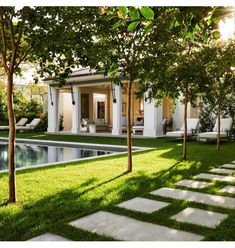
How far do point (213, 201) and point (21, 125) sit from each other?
22771 mm

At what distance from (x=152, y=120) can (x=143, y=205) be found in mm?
14235

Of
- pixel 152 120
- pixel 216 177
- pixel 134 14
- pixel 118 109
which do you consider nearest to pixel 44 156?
pixel 216 177

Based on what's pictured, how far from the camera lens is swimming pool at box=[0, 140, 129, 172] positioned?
11.2 metres

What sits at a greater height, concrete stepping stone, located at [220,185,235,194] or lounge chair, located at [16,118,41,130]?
lounge chair, located at [16,118,41,130]

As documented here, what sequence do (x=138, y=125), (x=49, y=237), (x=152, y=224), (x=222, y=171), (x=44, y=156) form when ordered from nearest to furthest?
(x=49, y=237), (x=152, y=224), (x=222, y=171), (x=44, y=156), (x=138, y=125)

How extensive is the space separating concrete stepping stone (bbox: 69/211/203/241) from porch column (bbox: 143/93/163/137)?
48.3ft

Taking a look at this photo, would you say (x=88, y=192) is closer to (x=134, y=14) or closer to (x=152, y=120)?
(x=134, y=14)

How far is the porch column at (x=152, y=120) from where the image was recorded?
19125mm

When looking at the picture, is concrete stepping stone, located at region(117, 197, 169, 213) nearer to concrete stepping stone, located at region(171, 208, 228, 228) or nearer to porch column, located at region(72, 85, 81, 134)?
concrete stepping stone, located at region(171, 208, 228, 228)

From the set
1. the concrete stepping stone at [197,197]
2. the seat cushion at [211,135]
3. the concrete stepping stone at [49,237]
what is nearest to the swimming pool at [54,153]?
the seat cushion at [211,135]

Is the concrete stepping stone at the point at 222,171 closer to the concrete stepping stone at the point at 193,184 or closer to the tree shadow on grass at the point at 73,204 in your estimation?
the tree shadow on grass at the point at 73,204

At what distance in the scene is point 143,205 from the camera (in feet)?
16.7

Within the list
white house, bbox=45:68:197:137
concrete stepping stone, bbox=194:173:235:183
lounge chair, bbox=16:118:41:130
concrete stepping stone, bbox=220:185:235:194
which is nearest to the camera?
concrete stepping stone, bbox=220:185:235:194

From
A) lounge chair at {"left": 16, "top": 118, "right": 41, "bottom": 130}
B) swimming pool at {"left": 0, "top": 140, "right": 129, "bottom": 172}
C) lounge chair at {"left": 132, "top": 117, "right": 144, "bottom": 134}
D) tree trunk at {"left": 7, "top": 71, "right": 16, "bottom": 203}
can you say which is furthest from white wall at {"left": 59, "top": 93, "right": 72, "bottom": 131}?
tree trunk at {"left": 7, "top": 71, "right": 16, "bottom": 203}
